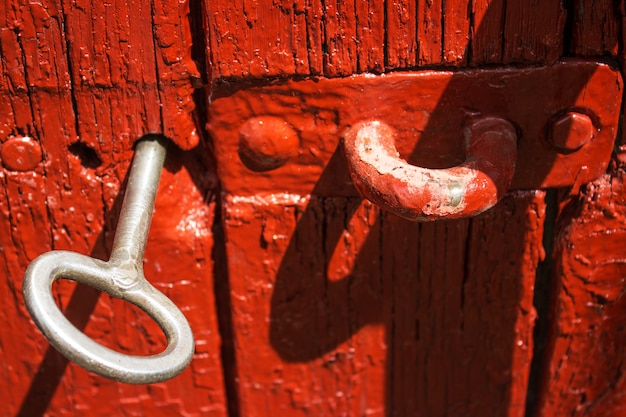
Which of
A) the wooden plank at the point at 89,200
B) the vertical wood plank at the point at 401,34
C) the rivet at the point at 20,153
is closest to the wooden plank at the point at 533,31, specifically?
the vertical wood plank at the point at 401,34

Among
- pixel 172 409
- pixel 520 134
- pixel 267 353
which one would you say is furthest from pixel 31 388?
pixel 520 134

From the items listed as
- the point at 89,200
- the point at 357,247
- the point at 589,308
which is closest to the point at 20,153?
the point at 89,200

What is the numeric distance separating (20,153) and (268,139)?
1.06ft

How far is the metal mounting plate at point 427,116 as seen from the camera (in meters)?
0.83

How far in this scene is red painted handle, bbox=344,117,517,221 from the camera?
28.7 inches

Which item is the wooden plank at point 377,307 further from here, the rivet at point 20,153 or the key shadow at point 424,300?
the rivet at point 20,153

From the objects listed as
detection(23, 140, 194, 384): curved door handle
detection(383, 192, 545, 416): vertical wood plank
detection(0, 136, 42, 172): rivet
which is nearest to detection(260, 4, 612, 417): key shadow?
detection(383, 192, 545, 416): vertical wood plank

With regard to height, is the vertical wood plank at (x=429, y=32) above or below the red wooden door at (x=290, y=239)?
above

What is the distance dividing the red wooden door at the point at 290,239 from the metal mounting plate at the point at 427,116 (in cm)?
1

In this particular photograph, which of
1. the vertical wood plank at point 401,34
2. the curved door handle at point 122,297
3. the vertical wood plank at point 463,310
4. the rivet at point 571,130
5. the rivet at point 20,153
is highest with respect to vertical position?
the vertical wood plank at point 401,34

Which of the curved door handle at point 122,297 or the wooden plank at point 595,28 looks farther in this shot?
the wooden plank at point 595,28

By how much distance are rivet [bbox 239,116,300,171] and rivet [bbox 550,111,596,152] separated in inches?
12.6

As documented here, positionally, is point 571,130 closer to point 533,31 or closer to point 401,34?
point 533,31

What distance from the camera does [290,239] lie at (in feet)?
3.06
